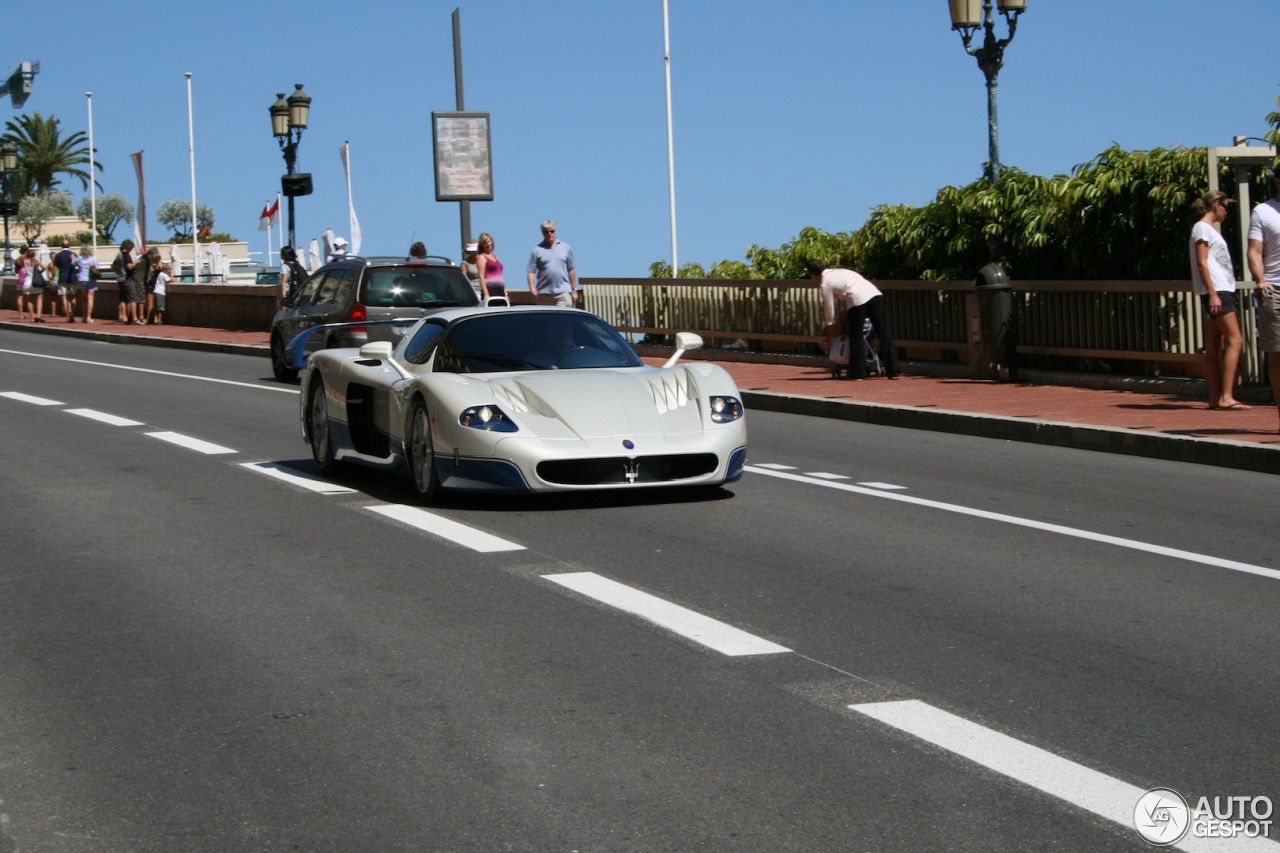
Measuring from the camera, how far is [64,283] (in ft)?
135

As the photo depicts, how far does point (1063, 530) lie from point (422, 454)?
367 centimetres

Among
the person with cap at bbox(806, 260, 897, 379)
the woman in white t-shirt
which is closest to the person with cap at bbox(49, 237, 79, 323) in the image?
the person with cap at bbox(806, 260, 897, 379)

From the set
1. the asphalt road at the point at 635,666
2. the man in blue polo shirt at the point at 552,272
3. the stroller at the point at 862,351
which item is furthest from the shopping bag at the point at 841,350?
the asphalt road at the point at 635,666

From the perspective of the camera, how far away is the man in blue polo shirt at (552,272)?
2333 cm

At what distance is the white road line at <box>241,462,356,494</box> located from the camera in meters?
11.1

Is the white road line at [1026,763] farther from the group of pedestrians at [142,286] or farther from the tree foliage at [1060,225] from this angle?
the group of pedestrians at [142,286]

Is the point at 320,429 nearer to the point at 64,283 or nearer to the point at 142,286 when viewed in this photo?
the point at 142,286

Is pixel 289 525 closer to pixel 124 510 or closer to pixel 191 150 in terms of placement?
pixel 124 510

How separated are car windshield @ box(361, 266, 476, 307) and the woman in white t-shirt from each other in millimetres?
8902

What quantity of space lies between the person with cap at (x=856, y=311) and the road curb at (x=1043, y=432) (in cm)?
164

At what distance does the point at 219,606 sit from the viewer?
7.33m

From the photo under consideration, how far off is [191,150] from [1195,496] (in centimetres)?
6171

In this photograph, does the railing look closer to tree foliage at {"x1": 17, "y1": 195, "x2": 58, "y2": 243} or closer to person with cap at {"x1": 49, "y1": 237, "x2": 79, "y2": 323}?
person with cap at {"x1": 49, "y1": 237, "x2": 79, "y2": 323}

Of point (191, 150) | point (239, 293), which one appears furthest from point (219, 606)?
point (191, 150)
